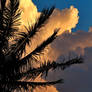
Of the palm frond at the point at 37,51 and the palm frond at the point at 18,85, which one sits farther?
the palm frond at the point at 37,51

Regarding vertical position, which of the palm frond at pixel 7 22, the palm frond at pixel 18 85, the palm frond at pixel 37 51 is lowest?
the palm frond at pixel 18 85

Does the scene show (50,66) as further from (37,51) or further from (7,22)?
(7,22)

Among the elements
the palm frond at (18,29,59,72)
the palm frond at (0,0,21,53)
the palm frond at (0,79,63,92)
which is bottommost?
the palm frond at (0,79,63,92)

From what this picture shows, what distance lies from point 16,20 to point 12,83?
347 centimetres

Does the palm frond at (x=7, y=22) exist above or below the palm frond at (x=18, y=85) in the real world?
above

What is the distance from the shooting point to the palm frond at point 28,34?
12555 millimetres

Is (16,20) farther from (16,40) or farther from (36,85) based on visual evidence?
(36,85)

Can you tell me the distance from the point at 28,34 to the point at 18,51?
1.12 metres

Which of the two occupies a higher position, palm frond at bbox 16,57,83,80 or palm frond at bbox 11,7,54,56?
palm frond at bbox 11,7,54,56

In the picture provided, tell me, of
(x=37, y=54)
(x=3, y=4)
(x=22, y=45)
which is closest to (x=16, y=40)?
(x=22, y=45)

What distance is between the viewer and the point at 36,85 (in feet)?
41.8

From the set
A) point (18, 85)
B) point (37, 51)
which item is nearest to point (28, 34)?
point (37, 51)

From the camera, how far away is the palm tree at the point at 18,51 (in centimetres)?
1231

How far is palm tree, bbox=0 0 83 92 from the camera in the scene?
12312mm
